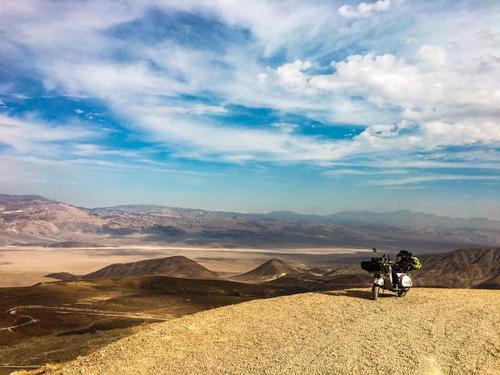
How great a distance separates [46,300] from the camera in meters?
71.2

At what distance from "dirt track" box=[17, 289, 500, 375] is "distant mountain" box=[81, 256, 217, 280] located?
136700mm

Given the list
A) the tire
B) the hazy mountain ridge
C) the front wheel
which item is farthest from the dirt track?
the hazy mountain ridge

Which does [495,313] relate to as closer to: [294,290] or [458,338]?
[458,338]

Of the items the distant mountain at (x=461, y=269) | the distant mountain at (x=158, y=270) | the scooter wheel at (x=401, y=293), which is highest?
the scooter wheel at (x=401, y=293)

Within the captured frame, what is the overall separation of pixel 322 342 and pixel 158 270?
153205 millimetres

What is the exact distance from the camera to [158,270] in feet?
533

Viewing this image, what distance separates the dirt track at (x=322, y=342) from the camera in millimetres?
14258

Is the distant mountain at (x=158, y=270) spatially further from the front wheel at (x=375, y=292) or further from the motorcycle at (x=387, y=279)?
the front wheel at (x=375, y=292)

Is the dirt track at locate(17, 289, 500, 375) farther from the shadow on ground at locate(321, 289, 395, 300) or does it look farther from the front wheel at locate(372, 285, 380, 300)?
the shadow on ground at locate(321, 289, 395, 300)

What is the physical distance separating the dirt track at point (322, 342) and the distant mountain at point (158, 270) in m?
137

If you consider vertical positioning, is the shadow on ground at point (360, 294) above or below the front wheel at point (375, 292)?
below

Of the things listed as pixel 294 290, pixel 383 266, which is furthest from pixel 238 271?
pixel 383 266

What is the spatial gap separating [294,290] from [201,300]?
3337cm

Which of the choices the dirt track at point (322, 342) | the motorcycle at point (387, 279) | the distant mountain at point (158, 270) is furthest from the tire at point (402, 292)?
the distant mountain at point (158, 270)
